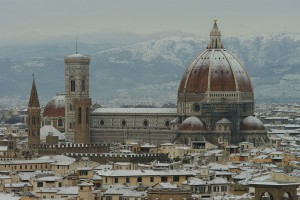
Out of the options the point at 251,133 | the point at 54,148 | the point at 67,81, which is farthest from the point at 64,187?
the point at 67,81

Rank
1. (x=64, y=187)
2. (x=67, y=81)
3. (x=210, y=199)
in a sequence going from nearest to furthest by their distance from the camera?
(x=210, y=199) < (x=64, y=187) < (x=67, y=81)

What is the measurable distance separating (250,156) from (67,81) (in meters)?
43.2

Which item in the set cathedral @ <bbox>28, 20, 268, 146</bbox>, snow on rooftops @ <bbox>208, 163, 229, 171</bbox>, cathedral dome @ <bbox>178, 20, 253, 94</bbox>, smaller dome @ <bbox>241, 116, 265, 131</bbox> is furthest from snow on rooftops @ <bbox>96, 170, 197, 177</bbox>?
cathedral dome @ <bbox>178, 20, 253, 94</bbox>

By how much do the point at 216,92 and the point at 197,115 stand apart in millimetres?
3061

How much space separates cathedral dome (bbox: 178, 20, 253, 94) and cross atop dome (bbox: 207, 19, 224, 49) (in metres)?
1.49

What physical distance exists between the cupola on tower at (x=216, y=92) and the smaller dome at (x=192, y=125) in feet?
2.86

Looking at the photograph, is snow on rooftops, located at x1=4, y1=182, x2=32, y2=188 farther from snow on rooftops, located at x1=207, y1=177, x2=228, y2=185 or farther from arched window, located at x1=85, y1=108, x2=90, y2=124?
arched window, located at x1=85, y1=108, x2=90, y2=124

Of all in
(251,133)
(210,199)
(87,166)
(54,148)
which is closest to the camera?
(210,199)

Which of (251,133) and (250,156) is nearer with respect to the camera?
(250,156)

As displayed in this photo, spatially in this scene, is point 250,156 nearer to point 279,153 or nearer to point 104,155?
point 279,153

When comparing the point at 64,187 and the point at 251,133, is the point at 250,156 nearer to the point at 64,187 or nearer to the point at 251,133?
the point at 251,133

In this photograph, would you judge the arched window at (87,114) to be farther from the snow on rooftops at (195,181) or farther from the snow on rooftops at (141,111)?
the snow on rooftops at (195,181)

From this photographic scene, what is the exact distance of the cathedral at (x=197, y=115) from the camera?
566 feet

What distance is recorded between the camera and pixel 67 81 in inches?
7328
